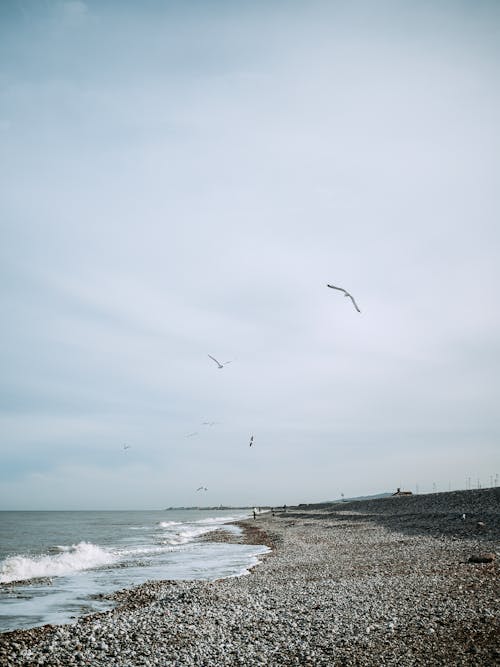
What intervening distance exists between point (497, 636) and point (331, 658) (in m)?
4.02

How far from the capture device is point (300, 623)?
42.3 feet

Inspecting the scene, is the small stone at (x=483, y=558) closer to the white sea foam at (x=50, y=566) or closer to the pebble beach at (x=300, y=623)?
the pebble beach at (x=300, y=623)

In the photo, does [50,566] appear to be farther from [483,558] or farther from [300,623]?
[483,558]

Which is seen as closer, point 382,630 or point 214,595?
point 382,630

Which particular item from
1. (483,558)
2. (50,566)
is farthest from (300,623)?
(50,566)

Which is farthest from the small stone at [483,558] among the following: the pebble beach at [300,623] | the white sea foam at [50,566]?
the white sea foam at [50,566]

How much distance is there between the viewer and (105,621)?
1423 centimetres

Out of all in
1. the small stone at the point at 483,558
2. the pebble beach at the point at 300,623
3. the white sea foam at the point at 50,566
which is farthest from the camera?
the white sea foam at the point at 50,566

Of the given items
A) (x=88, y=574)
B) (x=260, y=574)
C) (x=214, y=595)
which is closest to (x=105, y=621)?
(x=214, y=595)

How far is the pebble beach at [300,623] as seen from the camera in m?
10.6

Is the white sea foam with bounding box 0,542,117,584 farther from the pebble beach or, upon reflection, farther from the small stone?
the small stone

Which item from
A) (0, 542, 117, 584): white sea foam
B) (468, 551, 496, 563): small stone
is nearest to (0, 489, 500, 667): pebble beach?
(468, 551, 496, 563): small stone

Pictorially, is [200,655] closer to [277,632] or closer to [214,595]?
[277,632]

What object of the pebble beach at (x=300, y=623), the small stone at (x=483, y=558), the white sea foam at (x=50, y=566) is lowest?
the white sea foam at (x=50, y=566)
